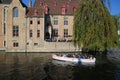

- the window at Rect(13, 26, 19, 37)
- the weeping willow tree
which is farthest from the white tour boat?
the window at Rect(13, 26, 19, 37)

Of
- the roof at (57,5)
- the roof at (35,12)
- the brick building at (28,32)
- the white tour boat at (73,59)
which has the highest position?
the roof at (57,5)

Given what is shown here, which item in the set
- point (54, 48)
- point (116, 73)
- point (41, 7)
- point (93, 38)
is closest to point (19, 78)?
point (116, 73)

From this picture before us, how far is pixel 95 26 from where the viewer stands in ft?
139

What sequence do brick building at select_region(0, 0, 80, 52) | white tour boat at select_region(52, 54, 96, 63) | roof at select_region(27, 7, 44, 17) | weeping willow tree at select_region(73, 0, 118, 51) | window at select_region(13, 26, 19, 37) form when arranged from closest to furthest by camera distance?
white tour boat at select_region(52, 54, 96, 63) → weeping willow tree at select_region(73, 0, 118, 51) → brick building at select_region(0, 0, 80, 52) → roof at select_region(27, 7, 44, 17) → window at select_region(13, 26, 19, 37)

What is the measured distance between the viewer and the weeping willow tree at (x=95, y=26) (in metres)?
41.6

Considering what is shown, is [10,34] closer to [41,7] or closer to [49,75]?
[41,7]

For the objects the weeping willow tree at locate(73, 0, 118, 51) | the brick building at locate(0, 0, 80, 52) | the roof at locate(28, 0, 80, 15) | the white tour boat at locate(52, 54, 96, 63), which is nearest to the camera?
the white tour boat at locate(52, 54, 96, 63)

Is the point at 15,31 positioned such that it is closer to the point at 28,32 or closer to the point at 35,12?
the point at 28,32

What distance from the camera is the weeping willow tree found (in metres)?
41.6

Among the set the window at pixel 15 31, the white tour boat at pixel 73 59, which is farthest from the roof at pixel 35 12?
the white tour boat at pixel 73 59

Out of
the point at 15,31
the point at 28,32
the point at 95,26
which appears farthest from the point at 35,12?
the point at 95,26

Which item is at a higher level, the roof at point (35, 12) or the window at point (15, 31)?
the roof at point (35, 12)

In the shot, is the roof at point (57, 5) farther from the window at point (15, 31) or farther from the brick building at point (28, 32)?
the window at point (15, 31)

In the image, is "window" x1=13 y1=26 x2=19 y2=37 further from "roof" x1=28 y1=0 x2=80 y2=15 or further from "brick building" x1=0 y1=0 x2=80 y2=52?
"roof" x1=28 y1=0 x2=80 y2=15
